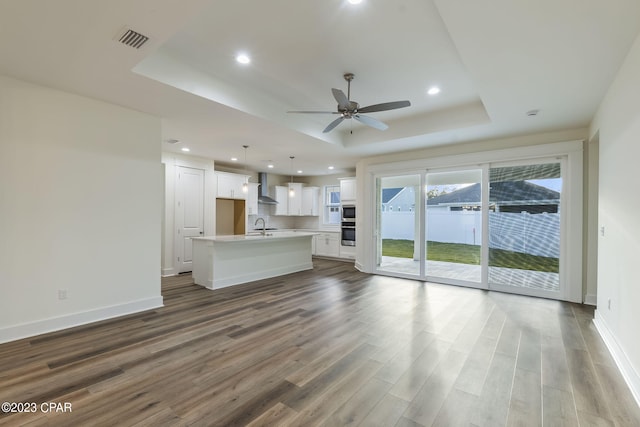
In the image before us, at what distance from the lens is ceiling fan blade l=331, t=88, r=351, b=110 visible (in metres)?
3.17

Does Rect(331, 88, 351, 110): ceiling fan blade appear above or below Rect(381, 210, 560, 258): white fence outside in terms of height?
above

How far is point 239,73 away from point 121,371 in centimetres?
345

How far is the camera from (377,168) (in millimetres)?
6762

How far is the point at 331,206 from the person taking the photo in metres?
9.99

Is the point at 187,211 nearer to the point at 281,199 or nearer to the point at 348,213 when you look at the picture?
the point at 281,199

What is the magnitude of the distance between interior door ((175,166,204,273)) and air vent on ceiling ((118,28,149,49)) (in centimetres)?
439

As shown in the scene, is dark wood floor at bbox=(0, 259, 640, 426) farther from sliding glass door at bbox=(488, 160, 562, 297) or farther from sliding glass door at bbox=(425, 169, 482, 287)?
sliding glass door at bbox=(425, 169, 482, 287)

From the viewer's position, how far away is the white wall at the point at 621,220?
2408 mm

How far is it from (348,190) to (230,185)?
3392 mm

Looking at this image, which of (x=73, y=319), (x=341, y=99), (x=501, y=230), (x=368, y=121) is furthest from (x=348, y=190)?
(x=73, y=319)

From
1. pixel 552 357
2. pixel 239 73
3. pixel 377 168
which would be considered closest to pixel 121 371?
pixel 239 73

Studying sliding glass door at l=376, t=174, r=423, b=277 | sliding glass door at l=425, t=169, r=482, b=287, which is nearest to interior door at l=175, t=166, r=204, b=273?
sliding glass door at l=376, t=174, r=423, b=277

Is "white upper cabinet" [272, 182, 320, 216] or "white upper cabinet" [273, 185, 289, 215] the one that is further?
"white upper cabinet" [272, 182, 320, 216]

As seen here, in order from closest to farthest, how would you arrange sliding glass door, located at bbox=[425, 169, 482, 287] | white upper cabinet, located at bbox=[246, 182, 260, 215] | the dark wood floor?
the dark wood floor → sliding glass door, located at bbox=[425, 169, 482, 287] → white upper cabinet, located at bbox=[246, 182, 260, 215]
